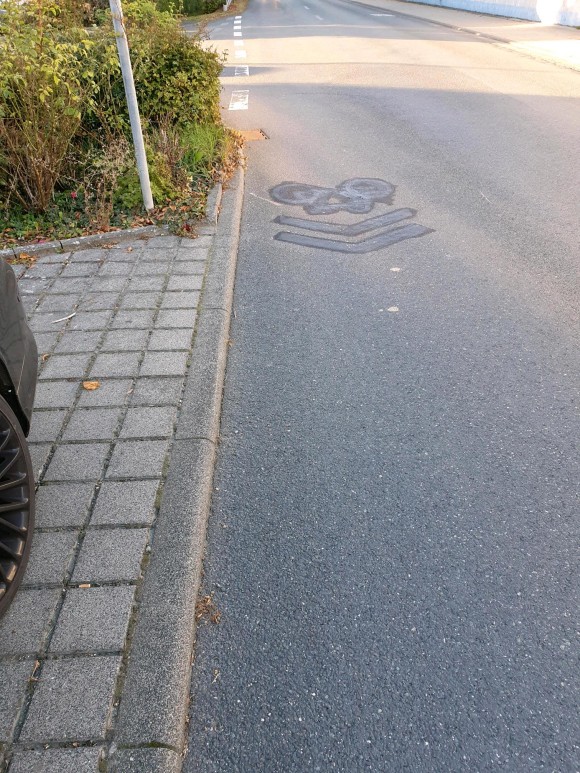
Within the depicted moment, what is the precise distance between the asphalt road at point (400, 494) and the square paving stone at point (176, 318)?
1.21 ft

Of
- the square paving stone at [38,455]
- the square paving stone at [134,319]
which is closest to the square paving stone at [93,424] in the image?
the square paving stone at [38,455]

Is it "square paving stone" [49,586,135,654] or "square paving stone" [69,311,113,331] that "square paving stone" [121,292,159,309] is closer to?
"square paving stone" [69,311,113,331]

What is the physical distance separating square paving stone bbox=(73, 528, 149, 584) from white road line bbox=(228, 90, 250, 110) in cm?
1142

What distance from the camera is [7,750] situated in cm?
230

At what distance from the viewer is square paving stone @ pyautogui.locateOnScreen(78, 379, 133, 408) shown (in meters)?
4.21

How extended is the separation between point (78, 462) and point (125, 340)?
4.70 feet

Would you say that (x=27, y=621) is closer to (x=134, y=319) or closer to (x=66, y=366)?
(x=66, y=366)

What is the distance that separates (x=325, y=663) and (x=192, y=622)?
21.8 inches

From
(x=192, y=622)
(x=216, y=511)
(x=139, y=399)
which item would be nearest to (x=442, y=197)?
(x=139, y=399)

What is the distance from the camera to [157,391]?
170 inches

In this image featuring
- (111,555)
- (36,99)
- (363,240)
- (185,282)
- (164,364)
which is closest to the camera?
(111,555)

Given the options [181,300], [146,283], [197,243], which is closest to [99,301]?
[146,283]

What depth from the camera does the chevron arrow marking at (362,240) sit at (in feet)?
22.2

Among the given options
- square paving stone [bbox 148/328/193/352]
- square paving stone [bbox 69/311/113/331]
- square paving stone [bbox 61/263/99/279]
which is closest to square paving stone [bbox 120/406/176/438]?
square paving stone [bbox 148/328/193/352]
